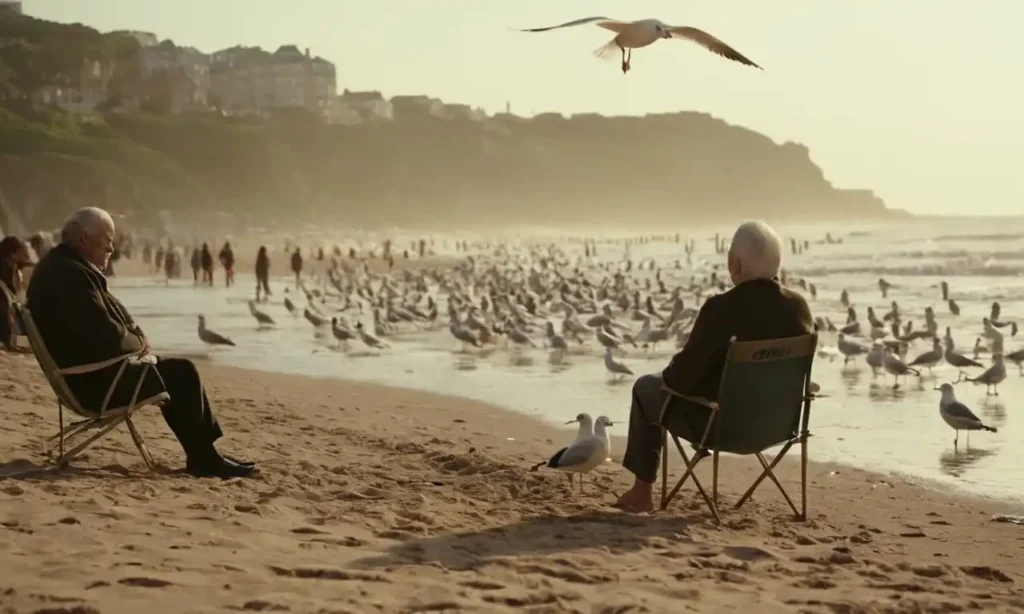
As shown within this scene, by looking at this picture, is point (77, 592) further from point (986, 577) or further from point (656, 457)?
point (986, 577)

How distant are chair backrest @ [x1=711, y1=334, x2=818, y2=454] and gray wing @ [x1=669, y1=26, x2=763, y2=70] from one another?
4028 millimetres

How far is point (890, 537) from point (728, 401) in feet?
3.93

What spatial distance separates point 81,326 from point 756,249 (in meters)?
3.61

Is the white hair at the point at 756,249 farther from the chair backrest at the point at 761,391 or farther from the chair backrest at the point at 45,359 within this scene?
the chair backrest at the point at 45,359

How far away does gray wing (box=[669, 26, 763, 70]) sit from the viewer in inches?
397

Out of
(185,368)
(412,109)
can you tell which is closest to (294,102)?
(412,109)

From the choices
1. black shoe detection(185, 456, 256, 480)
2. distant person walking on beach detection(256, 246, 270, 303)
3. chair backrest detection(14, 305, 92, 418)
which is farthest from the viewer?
distant person walking on beach detection(256, 246, 270, 303)

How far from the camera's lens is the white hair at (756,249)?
21.4 feet

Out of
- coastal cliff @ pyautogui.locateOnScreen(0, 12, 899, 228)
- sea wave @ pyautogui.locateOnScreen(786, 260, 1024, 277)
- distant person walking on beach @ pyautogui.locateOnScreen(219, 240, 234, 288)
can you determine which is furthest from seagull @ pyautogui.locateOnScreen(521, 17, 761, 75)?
coastal cliff @ pyautogui.locateOnScreen(0, 12, 899, 228)

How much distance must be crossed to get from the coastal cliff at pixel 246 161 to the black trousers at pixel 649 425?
2807 inches

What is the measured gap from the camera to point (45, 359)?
282 inches

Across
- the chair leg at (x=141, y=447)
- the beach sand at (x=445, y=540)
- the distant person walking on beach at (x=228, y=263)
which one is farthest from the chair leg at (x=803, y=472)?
the distant person walking on beach at (x=228, y=263)

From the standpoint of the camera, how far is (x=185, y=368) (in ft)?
24.5

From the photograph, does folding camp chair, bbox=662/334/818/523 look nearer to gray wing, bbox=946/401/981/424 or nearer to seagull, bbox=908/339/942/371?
gray wing, bbox=946/401/981/424
